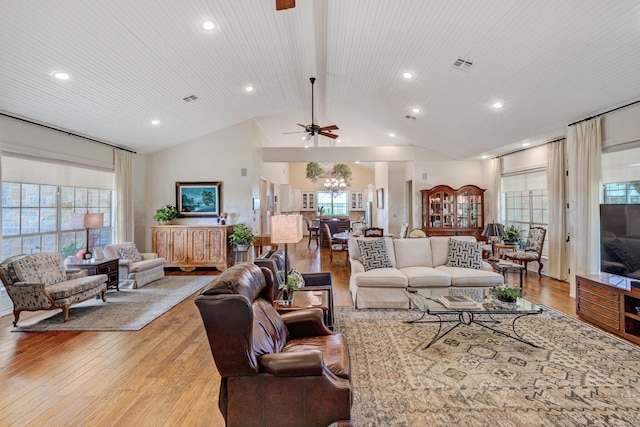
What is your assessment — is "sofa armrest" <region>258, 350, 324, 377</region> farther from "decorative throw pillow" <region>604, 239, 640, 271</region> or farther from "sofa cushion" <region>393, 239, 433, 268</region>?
"decorative throw pillow" <region>604, 239, 640, 271</region>

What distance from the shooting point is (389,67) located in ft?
15.6

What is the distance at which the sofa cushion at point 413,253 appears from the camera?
479 cm

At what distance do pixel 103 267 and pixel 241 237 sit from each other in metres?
2.71

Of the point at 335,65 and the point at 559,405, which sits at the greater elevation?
the point at 335,65

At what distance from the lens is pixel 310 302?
2.91m

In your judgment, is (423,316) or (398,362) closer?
(398,362)

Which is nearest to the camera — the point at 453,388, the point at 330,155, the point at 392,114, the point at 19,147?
the point at 453,388

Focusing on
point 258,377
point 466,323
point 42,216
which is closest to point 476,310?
point 466,323

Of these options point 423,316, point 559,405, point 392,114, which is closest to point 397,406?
point 559,405

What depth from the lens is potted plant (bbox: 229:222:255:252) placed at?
23.3 ft

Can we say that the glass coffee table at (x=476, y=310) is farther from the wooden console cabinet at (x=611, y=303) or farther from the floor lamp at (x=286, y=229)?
the floor lamp at (x=286, y=229)

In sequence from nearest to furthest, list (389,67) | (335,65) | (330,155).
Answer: (389,67) < (335,65) < (330,155)

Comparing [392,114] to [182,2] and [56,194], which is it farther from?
[56,194]

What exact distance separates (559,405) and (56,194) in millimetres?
7064
